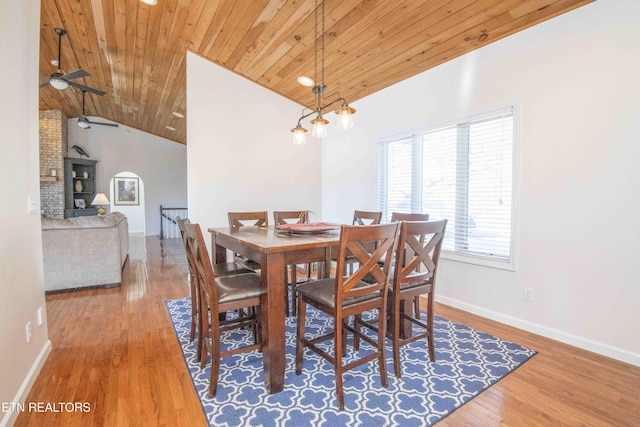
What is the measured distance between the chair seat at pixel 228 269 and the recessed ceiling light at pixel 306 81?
2617 mm

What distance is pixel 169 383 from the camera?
195 centimetres

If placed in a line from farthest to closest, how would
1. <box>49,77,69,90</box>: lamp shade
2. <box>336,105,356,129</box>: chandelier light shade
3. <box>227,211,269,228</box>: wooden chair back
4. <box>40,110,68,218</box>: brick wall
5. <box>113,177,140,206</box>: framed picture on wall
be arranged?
<box>113,177,140,206</box>: framed picture on wall
<box>40,110,68,218</box>: brick wall
<box>49,77,69,90</box>: lamp shade
<box>227,211,269,228</box>: wooden chair back
<box>336,105,356,129</box>: chandelier light shade

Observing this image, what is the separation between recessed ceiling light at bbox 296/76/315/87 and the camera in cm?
408

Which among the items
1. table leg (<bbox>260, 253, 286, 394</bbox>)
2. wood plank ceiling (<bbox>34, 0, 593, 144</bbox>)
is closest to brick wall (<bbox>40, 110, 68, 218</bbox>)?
wood plank ceiling (<bbox>34, 0, 593, 144</bbox>)

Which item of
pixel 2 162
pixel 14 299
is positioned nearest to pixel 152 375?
pixel 14 299

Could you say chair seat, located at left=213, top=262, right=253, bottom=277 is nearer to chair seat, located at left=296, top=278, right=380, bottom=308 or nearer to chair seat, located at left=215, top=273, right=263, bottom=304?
chair seat, located at left=215, top=273, right=263, bottom=304

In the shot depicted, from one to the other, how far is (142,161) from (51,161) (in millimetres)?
Answer: 2266

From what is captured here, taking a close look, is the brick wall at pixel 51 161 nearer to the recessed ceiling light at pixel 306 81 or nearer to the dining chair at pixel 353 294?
the recessed ceiling light at pixel 306 81

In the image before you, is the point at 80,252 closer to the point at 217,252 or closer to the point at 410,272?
the point at 217,252

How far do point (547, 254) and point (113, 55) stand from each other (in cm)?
580

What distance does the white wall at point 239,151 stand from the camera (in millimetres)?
4211

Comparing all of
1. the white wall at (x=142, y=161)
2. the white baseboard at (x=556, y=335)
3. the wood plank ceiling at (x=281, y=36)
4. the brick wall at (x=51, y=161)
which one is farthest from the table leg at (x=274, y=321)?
the white wall at (x=142, y=161)

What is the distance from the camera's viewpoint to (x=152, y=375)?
6.69 ft

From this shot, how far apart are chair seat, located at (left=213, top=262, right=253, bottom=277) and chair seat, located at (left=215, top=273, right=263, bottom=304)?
0.95 feet
